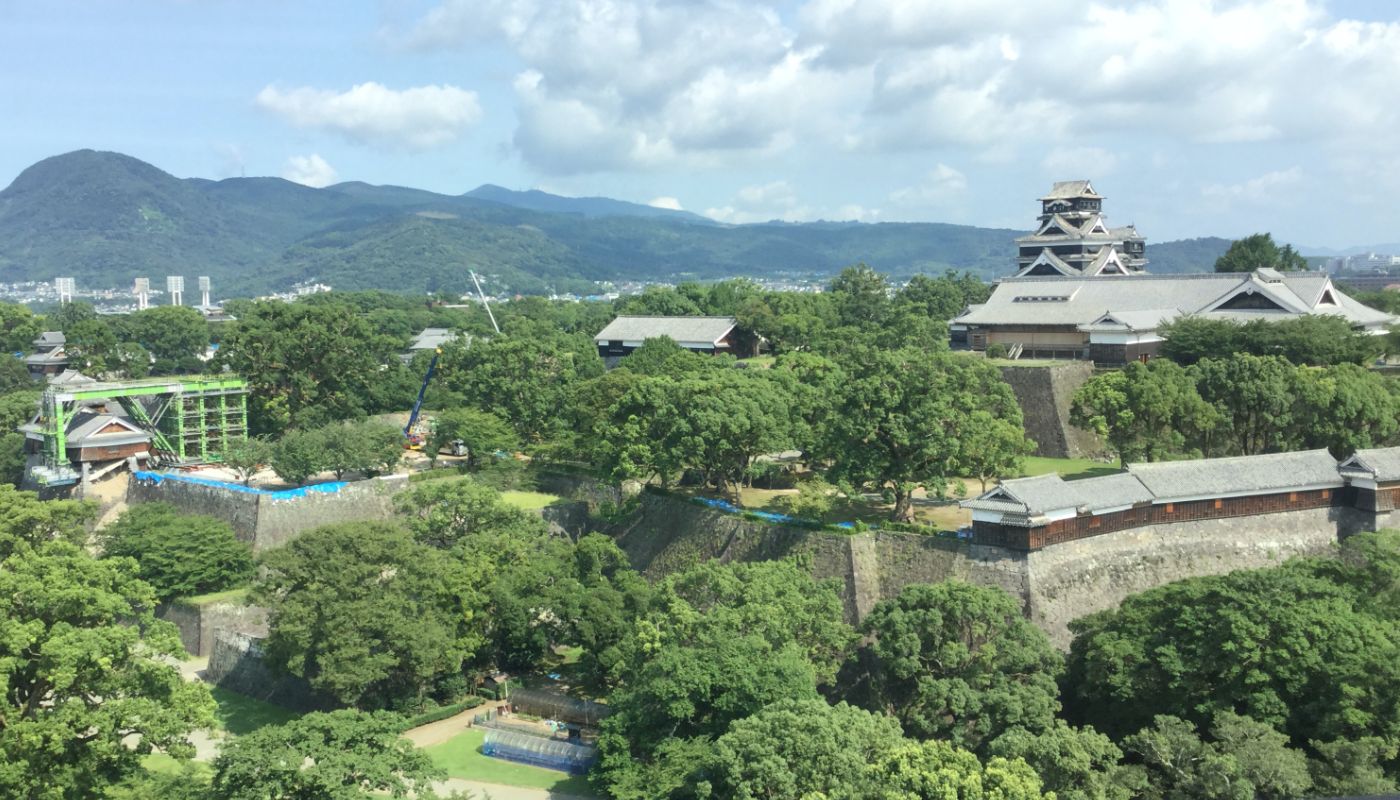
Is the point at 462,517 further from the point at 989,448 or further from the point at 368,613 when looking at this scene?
the point at 989,448

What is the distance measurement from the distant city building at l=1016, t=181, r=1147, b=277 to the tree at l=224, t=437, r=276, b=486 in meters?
32.0

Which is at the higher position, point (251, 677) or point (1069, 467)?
point (1069, 467)

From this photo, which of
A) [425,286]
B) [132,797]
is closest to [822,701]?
[132,797]

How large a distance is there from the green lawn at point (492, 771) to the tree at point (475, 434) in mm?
15847

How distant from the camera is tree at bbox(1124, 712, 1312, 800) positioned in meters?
17.0

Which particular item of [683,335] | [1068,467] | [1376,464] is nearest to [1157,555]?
[1376,464]

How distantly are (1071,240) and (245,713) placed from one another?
40.5 meters

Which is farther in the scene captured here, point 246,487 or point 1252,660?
point 246,487

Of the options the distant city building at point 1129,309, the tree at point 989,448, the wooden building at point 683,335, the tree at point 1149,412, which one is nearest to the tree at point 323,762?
the tree at point 989,448

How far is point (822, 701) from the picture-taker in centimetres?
1892

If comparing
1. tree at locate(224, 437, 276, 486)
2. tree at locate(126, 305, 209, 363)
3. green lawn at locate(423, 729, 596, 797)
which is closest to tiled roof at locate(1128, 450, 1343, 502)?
green lawn at locate(423, 729, 596, 797)

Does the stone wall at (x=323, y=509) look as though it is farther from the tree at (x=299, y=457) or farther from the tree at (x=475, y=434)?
the tree at (x=475, y=434)

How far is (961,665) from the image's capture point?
20797mm

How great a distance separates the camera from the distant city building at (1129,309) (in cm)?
3762
